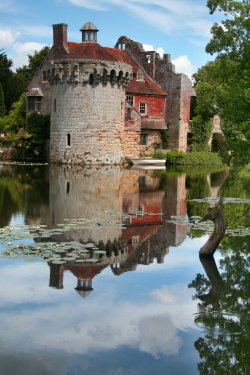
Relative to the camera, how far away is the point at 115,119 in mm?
39844

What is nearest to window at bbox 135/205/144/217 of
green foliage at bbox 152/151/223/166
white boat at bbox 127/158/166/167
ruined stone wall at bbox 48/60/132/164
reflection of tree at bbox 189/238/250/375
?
reflection of tree at bbox 189/238/250/375

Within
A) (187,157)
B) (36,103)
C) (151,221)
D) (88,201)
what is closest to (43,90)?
(36,103)

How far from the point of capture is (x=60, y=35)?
44719 mm

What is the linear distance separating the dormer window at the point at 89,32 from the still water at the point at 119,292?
2399 centimetres

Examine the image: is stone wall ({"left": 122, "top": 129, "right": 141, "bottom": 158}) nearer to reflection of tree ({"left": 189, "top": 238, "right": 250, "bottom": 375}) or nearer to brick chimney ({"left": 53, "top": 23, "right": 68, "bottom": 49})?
brick chimney ({"left": 53, "top": 23, "right": 68, "bottom": 49})

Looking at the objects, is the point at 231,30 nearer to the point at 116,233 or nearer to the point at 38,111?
the point at 116,233

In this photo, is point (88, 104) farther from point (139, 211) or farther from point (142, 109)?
point (139, 211)

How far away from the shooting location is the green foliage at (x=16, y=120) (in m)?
48.9

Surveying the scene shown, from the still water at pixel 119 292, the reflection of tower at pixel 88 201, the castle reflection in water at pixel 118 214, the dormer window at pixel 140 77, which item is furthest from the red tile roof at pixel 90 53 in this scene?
the still water at pixel 119 292

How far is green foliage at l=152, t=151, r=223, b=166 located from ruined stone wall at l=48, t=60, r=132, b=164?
19.8 feet

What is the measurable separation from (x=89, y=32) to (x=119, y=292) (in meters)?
34.0

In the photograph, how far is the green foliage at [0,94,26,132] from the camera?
48.9m

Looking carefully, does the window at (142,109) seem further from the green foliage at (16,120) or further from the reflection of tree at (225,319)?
the reflection of tree at (225,319)

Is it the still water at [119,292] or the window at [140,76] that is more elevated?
the window at [140,76]
